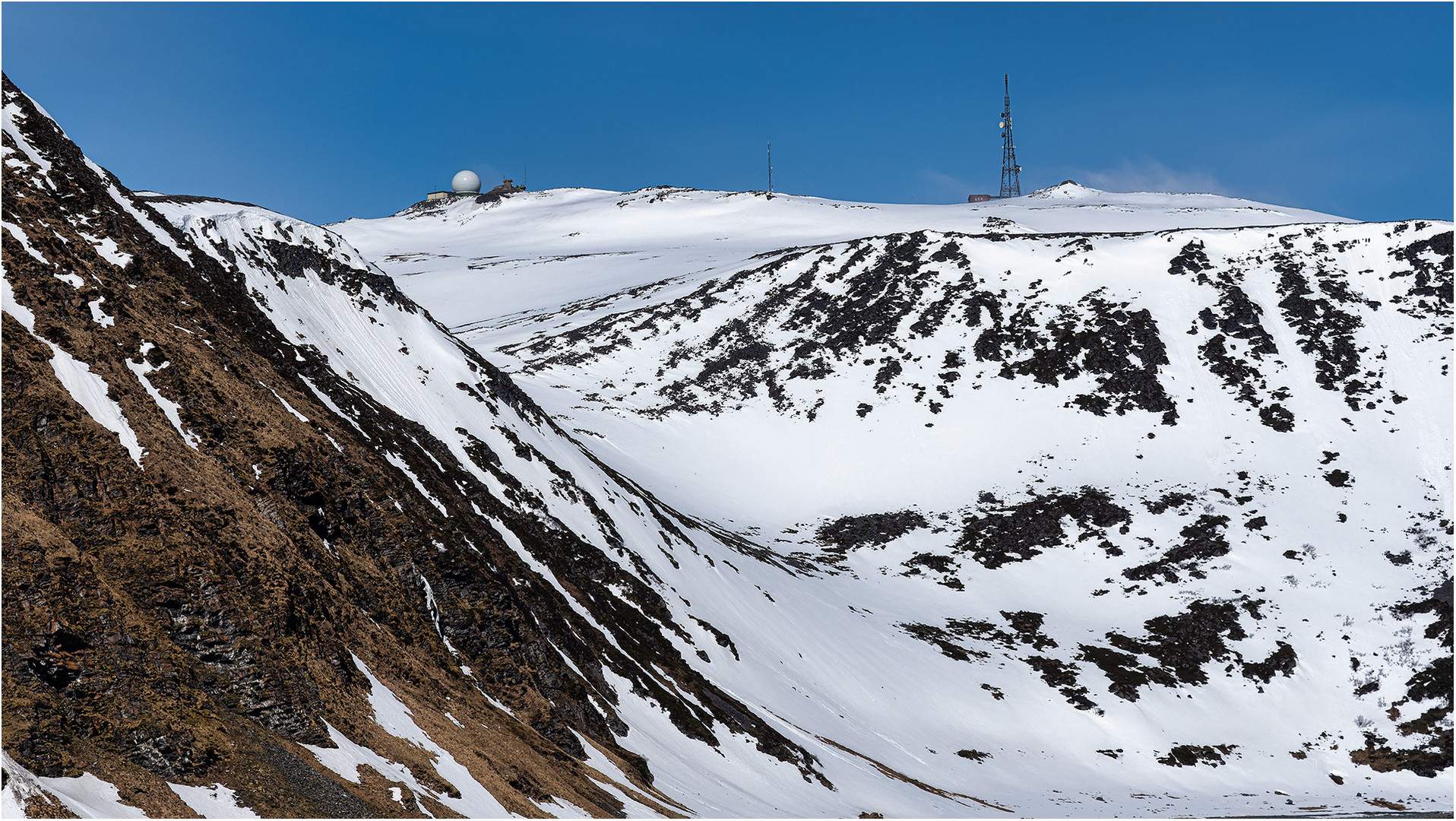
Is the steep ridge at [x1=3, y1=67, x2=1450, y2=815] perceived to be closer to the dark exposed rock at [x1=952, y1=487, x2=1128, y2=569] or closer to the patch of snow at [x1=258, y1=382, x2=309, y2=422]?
the dark exposed rock at [x1=952, y1=487, x2=1128, y2=569]

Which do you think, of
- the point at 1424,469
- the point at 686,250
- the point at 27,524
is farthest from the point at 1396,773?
the point at 686,250

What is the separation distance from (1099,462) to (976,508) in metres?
9.76

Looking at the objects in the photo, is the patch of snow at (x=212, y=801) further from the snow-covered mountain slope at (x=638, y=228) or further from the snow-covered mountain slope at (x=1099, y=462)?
the snow-covered mountain slope at (x=638, y=228)

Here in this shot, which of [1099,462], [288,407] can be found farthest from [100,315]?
[1099,462]

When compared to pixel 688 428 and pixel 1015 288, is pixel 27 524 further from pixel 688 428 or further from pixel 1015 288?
pixel 1015 288

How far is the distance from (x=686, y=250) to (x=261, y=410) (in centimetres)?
11582

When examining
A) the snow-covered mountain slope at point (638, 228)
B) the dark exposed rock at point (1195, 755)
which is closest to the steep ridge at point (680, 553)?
the dark exposed rock at point (1195, 755)

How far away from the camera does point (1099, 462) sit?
66.8m

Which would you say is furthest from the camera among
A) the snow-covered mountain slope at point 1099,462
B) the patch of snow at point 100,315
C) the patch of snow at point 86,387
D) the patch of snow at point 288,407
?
the snow-covered mountain slope at point 1099,462

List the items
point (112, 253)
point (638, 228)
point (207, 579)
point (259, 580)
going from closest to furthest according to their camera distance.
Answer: point (207, 579) → point (259, 580) → point (112, 253) → point (638, 228)

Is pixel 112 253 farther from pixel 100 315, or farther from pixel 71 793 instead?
pixel 71 793

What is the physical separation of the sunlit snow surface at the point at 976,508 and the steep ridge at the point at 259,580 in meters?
1.19

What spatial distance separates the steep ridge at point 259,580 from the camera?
1742cm

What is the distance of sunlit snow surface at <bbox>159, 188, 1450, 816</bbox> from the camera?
A: 37906 mm
